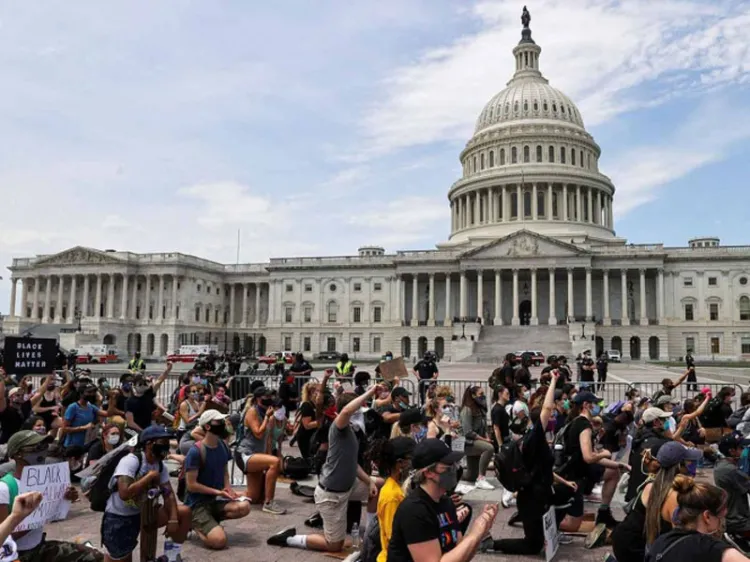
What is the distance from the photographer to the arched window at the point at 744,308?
262 feet

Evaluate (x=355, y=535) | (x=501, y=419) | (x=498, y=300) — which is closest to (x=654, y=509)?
(x=355, y=535)

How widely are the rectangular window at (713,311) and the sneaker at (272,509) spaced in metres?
82.0

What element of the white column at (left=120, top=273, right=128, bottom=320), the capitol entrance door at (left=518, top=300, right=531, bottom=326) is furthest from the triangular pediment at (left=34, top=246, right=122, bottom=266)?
the capitol entrance door at (left=518, top=300, right=531, bottom=326)

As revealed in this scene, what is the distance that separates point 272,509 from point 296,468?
212cm

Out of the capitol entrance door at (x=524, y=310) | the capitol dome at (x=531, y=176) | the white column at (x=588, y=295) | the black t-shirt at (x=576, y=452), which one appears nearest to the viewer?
the black t-shirt at (x=576, y=452)

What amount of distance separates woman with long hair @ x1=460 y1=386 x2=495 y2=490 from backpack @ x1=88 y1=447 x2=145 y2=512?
726cm

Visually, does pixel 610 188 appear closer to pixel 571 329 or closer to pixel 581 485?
pixel 571 329

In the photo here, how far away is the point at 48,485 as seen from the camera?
6.56 m

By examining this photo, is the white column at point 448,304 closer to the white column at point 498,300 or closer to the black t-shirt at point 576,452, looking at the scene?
the white column at point 498,300

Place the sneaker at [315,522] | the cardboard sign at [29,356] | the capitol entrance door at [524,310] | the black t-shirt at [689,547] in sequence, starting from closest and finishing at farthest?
the black t-shirt at [689,547], the sneaker at [315,522], the cardboard sign at [29,356], the capitol entrance door at [524,310]

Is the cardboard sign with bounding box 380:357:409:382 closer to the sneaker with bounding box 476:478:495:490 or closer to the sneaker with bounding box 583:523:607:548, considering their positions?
the sneaker with bounding box 476:478:495:490

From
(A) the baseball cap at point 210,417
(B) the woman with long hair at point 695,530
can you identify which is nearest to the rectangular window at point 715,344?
(A) the baseball cap at point 210,417

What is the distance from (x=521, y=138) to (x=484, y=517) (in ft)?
319

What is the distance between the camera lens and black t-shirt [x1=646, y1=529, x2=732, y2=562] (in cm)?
431
